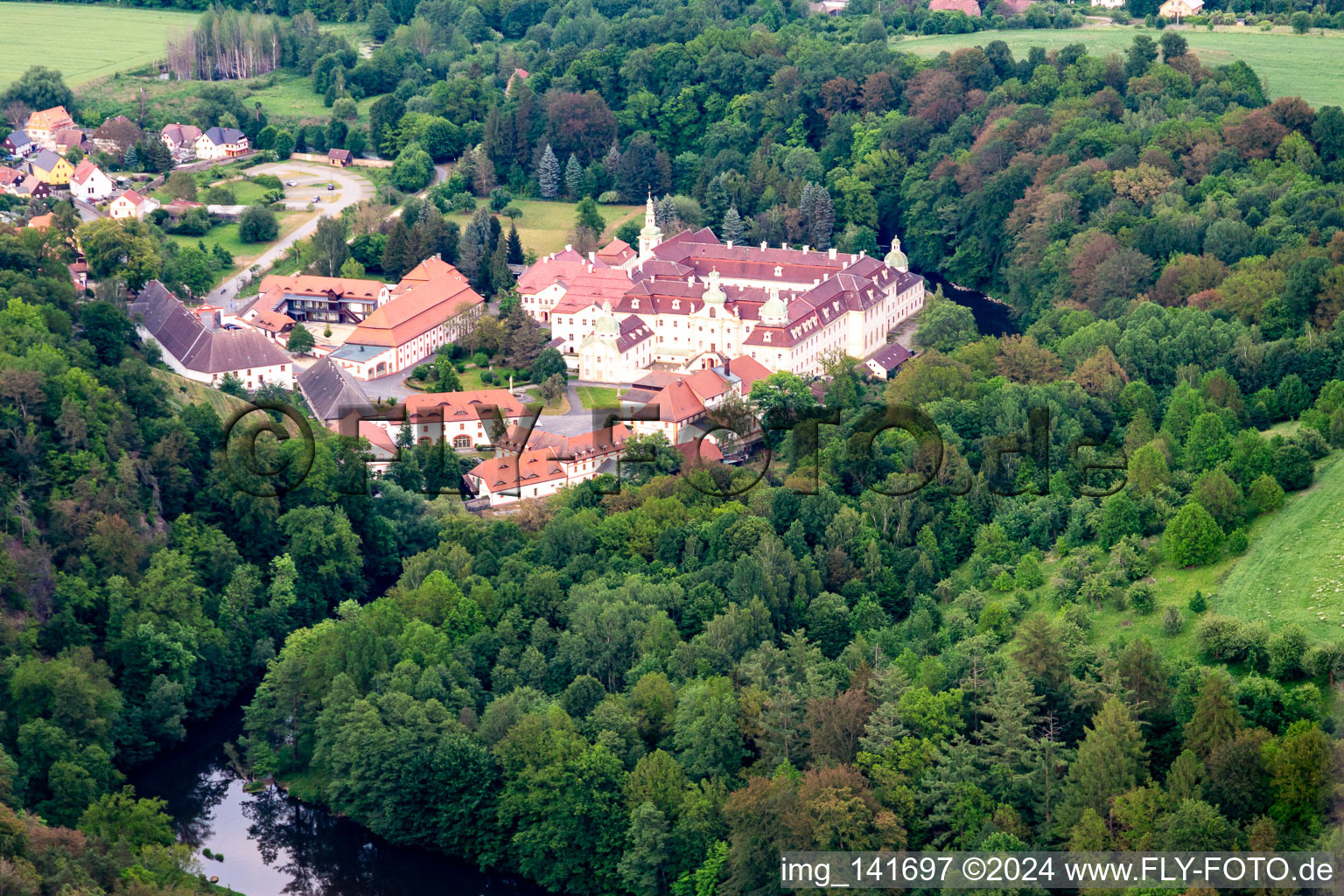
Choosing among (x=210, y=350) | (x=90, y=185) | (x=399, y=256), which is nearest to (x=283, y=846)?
(x=210, y=350)

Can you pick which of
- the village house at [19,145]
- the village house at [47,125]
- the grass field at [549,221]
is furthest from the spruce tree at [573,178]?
the village house at [19,145]

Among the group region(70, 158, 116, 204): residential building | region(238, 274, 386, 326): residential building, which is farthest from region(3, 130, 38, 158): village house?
region(238, 274, 386, 326): residential building

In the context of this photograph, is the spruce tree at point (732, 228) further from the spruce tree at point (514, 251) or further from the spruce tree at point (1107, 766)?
the spruce tree at point (1107, 766)

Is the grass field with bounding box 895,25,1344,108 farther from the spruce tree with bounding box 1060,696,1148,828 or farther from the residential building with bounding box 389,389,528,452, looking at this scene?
the spruce tree with bounding box 1060,696,1148,828

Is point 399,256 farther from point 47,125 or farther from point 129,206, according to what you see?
point 47,125

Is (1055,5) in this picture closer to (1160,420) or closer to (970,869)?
(1160,420)

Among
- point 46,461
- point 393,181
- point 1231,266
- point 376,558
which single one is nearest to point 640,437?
point 376,558
